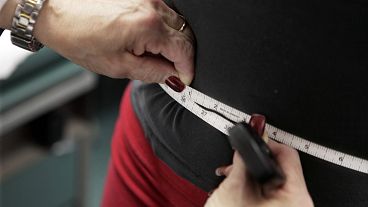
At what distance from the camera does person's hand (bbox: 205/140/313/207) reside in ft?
1.77

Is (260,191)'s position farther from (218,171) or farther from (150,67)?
Result: (150,67)

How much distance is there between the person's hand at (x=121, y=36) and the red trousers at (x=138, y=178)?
0.44 ft

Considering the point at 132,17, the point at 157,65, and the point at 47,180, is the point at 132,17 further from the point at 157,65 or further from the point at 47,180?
the point at 47,180

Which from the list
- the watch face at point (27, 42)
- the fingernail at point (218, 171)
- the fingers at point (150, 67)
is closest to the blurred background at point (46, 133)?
the watch face at point (27, 42)

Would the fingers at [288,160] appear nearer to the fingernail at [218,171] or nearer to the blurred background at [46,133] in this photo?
the fingernail at [218,171]

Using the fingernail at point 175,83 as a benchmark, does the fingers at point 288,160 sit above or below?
above

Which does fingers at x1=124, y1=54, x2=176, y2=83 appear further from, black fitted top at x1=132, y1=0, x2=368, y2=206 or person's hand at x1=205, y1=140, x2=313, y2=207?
person's hand at x1=205, y1=140, x2=313, y2=207

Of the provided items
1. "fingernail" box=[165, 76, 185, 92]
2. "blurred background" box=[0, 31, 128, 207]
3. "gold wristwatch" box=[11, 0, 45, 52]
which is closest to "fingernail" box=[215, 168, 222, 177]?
"fingernail" box=[165, 76, 185, 92]

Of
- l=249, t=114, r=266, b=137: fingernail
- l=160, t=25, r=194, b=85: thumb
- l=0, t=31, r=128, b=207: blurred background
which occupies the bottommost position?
l=0, t=31, r=128, b=207: blurred background

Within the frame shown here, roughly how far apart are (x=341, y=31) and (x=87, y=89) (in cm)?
121

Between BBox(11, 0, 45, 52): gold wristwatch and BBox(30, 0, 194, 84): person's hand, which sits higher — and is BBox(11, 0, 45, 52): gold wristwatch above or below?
below

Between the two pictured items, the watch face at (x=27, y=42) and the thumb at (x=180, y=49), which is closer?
the thumb at (x=180, y=49)

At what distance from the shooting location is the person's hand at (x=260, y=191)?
0.54 metres

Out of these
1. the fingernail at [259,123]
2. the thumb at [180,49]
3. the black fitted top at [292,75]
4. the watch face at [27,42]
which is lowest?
the watch face at [27,42]
